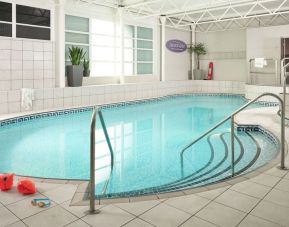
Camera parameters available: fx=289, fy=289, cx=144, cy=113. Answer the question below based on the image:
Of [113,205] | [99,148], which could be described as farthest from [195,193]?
[99,148]

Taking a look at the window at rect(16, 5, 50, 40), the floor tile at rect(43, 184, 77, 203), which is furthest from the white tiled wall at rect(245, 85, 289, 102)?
the floor tile at rect(43, 184, 77, 203)

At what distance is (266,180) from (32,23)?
7292 mm

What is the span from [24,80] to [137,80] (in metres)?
5.12

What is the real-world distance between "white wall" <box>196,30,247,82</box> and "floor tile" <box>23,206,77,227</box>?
1271cm

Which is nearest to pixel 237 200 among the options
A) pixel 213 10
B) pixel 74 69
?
pixel 74 69

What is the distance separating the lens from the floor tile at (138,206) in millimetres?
2187

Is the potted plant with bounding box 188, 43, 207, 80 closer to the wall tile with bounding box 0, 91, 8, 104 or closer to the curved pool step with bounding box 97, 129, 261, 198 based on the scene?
the curved pool step with bounding box 97, 129, 261, 198

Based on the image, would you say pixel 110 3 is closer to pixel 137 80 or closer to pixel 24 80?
pixel 137 80

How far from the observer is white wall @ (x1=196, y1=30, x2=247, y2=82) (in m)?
13.5

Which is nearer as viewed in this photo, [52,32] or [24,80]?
[24,80]

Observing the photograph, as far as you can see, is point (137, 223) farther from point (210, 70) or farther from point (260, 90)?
point (210, 70)

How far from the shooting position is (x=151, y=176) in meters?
3.70

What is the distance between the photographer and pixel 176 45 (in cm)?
1370

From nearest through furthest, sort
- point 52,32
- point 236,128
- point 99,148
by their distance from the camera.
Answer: point 99,148
point 236,128
point 52,32
